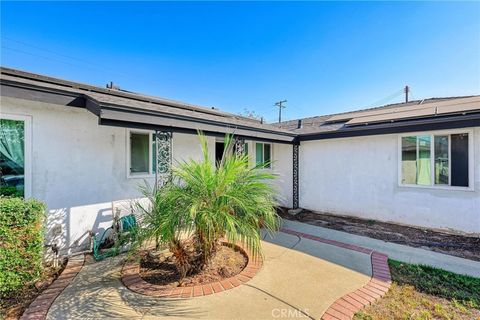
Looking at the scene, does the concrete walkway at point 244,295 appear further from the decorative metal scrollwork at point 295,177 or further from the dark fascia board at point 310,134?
the decorative metal scrollwork at point 295,177

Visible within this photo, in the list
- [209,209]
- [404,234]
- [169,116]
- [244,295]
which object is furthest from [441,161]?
[169,116]

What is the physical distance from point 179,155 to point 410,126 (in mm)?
7763

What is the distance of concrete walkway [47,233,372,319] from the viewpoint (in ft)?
9.94

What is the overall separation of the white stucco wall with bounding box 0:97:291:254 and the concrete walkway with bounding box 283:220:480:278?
5.75m

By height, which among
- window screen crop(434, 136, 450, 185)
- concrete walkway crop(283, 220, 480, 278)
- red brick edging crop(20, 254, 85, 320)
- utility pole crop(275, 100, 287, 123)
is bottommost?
concrete walkway crop(283, 220, 480, 278)

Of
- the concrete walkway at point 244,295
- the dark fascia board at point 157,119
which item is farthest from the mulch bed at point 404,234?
the dark fascia board at point 157,119

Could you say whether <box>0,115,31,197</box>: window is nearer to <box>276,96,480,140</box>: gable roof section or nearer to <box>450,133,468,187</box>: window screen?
<box>276,96,480,140</box>: gable roof section

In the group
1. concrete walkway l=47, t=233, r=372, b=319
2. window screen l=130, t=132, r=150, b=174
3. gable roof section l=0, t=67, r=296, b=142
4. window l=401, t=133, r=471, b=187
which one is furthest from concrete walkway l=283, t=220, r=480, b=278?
window screen l=130, t=132, r=150, b=174

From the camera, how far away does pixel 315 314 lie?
301cm

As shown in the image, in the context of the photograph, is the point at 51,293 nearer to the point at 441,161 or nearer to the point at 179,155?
the point at 179,155

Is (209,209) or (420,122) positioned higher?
(420,122)

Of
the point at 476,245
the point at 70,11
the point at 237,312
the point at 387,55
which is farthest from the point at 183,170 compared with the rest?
the point at 387,55

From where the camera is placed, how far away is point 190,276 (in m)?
3.97

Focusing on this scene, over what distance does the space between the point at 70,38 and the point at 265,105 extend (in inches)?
1172
